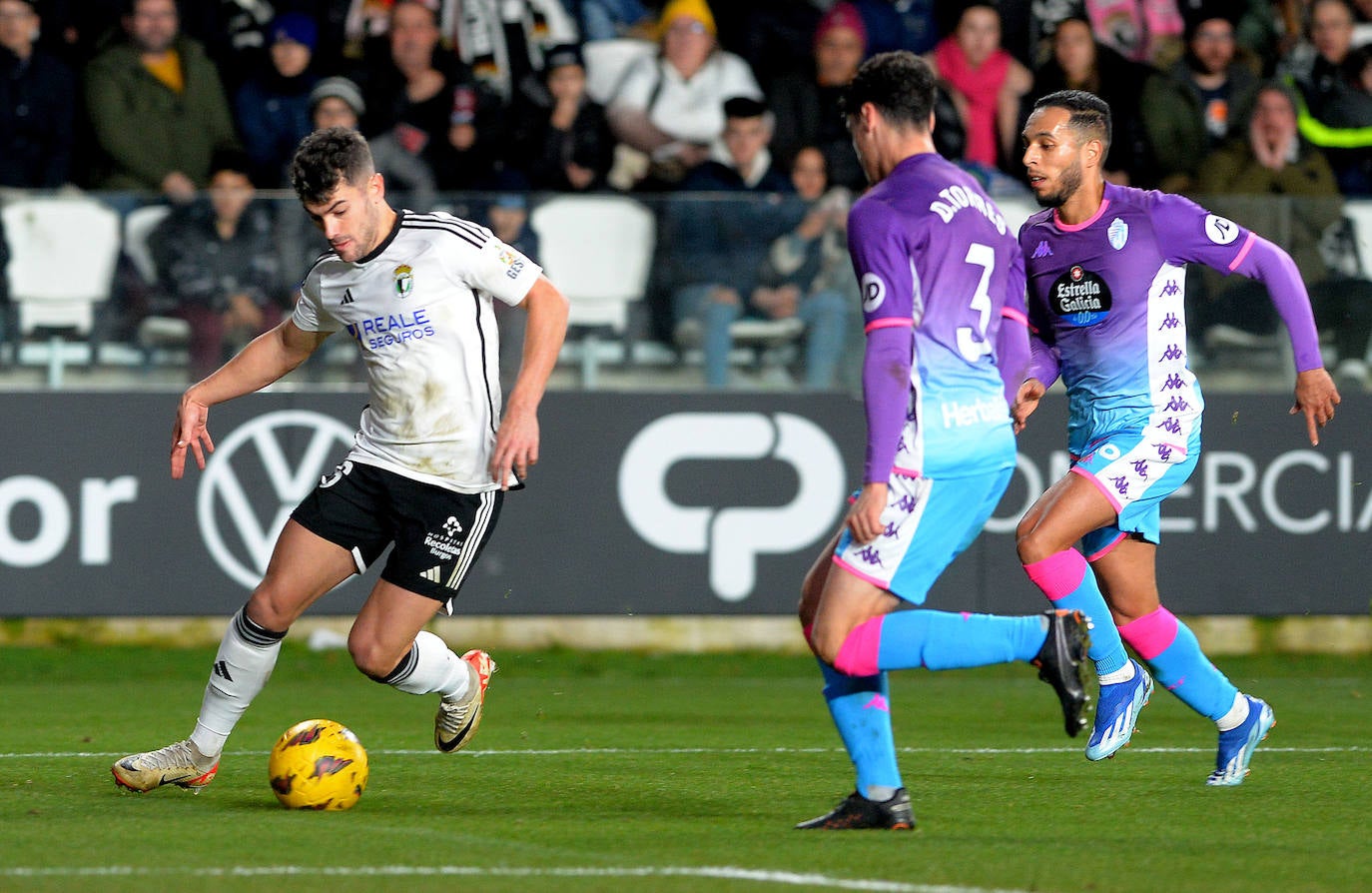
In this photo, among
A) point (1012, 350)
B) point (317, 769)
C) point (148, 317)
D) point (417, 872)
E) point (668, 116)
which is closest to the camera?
point (417, 872)

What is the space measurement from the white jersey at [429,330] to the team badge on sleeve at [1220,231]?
2173 millimetres

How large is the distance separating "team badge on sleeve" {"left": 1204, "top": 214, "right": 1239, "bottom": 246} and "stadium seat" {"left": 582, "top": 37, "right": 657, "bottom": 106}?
643 cm

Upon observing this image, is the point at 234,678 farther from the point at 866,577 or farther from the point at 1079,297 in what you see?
the point at 1079,297

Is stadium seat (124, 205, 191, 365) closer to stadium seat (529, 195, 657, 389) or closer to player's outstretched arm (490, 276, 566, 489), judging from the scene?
stadium seat (529, 195, 657, 389)

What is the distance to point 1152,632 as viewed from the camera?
6.62 m

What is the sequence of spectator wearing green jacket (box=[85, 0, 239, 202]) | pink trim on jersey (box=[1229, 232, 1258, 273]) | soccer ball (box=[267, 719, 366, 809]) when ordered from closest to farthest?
soccer ball (box=[267, 719, 366, 809]), pink trim on jersey (box=[1229, 232, 1258, 273]), spectator wearing green jacket (box=[85, 0, 239, 202])

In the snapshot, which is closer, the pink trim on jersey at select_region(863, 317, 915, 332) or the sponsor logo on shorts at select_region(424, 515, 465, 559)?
the pink trim on jersey at select_region(863, 317, 915, 332)

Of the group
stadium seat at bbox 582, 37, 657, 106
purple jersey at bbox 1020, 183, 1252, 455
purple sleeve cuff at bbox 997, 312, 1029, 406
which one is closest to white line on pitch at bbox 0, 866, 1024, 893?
purple sleeve cuff at bbox 997, 312, 1029, 406

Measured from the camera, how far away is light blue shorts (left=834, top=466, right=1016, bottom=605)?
5309mm

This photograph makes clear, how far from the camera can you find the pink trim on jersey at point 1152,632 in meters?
6.61

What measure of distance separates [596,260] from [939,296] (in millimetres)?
5772

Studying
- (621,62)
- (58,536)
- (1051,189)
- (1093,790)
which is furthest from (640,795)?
(621,62)

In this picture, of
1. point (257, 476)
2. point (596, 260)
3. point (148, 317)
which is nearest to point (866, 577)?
point (596, 260)

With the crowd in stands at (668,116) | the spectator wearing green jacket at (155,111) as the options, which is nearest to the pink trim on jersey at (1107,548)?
the crowd in stands at (668,116)
